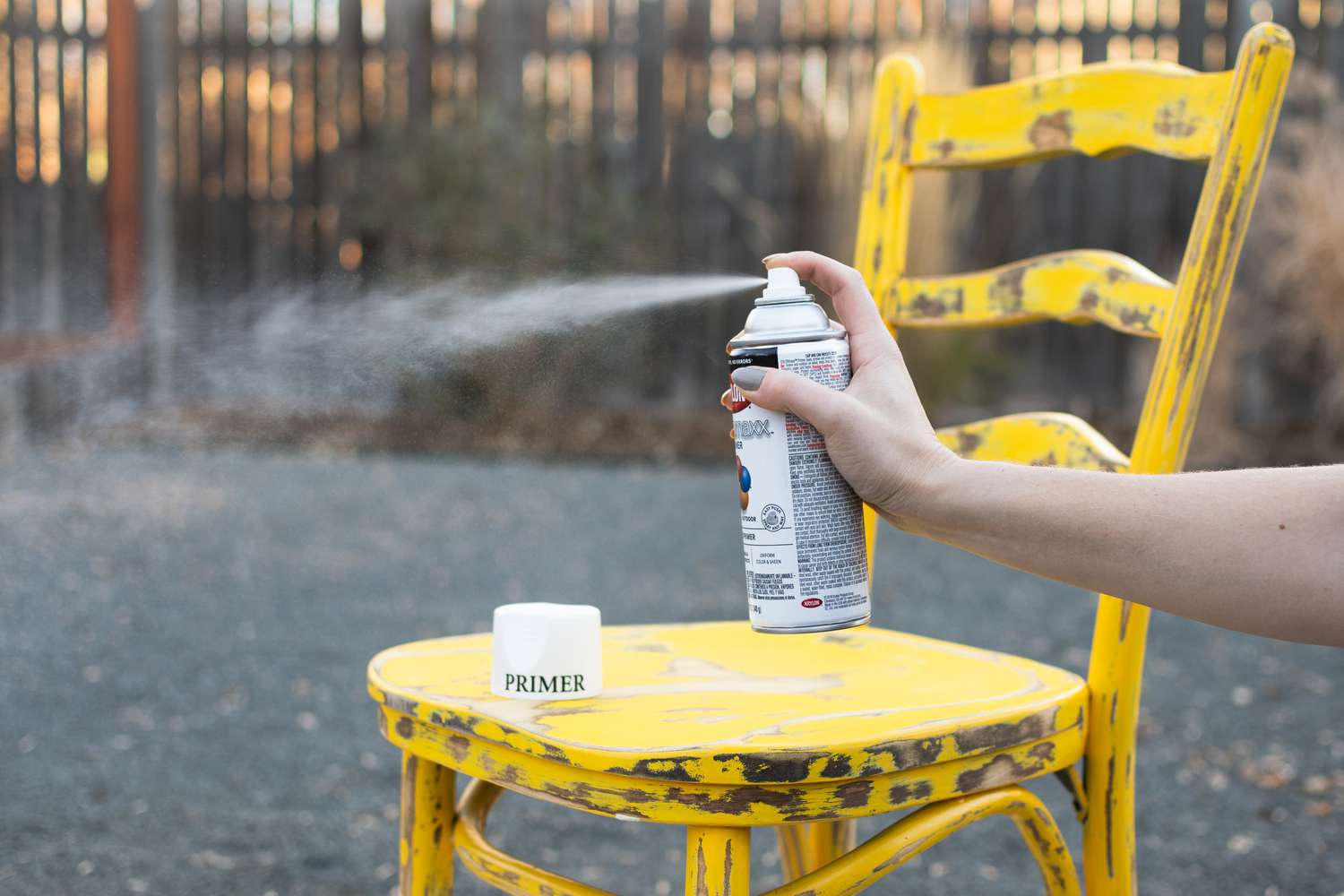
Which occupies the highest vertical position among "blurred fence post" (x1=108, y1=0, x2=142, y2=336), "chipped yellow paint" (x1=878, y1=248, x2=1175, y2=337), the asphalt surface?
"blurred fence post" (x1=108, y1=0, x2=142, y2=336)

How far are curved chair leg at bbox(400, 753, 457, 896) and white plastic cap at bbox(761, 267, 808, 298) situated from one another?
0.52 metres

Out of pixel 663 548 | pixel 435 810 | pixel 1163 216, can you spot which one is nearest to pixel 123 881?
pixel 435 810

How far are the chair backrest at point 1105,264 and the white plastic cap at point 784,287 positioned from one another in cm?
44

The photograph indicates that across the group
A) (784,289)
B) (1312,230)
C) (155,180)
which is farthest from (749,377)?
(155,180)

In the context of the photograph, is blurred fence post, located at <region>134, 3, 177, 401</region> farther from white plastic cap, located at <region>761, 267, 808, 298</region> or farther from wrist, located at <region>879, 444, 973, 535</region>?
wrist, located at <region>879, 444, 973, 535</region>

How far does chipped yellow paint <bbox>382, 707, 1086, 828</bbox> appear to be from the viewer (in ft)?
3.06

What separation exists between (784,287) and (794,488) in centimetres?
15

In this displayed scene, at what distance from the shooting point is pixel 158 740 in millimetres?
2453

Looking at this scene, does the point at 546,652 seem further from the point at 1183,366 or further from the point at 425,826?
the point at 1183,366

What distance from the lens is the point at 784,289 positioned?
0.99m

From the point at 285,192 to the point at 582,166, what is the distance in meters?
1.49

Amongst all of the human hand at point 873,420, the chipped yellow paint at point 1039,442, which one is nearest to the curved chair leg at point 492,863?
the human hand at point 873,420

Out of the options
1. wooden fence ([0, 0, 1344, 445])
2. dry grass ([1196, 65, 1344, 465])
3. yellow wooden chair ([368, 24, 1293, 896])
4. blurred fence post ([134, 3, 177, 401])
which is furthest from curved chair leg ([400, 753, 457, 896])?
blurred fence post ([134, 3, 177, 401])

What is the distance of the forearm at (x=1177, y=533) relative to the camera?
0.81 m
